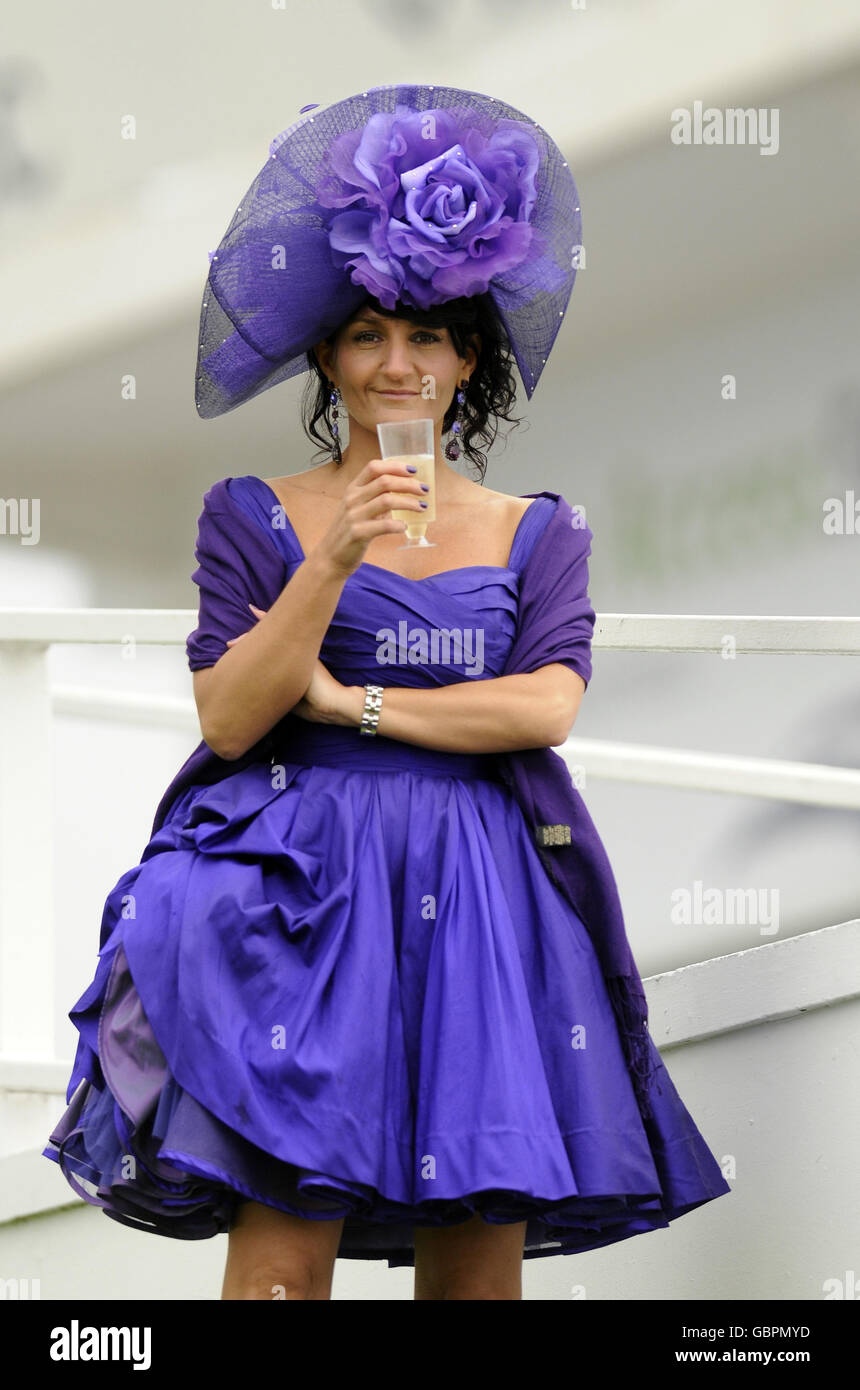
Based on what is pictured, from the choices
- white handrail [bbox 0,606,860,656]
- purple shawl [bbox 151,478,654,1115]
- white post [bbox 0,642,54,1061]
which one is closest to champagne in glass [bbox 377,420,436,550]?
purple shawl [bbox 151,478,654,1115]

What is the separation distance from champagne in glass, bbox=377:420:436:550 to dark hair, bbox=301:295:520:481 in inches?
8.6

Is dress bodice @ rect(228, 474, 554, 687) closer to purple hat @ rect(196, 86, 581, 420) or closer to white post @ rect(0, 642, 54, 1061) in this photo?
purple hat @ rect(196, 86, 581, 420)

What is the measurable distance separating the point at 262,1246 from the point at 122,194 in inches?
282

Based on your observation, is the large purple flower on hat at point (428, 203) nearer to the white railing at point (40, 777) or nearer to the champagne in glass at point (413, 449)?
the champagne in glass at point (413, 449)

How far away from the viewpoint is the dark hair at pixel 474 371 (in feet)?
6.84

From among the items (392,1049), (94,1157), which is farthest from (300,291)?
(94,1157)

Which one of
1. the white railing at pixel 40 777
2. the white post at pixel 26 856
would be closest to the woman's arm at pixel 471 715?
the white railing at pixel 40 777

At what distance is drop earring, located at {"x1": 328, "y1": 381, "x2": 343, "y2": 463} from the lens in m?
2.24

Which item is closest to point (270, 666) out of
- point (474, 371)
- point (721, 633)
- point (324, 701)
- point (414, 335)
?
point (324, 701)

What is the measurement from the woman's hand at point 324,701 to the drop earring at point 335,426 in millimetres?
363

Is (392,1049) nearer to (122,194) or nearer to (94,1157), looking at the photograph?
(94,1157)
